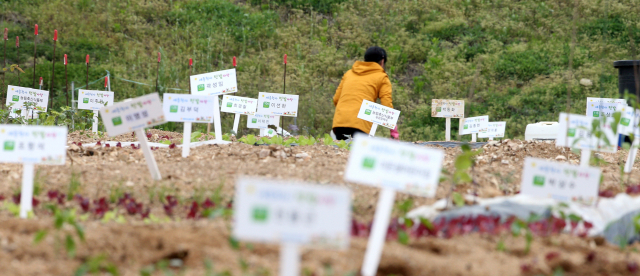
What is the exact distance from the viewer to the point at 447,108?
7.64 m

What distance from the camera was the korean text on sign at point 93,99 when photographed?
22.6ft

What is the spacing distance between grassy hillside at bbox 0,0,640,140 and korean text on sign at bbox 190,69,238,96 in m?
4.14

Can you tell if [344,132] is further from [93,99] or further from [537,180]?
[537,180]

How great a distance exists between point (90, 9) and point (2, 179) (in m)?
10.4

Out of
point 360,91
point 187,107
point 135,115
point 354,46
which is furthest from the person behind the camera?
point 354,46

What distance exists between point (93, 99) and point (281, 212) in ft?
19.7

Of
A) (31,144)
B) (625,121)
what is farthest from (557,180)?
(31,144)

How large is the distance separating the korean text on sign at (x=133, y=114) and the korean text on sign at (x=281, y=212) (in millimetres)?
2016

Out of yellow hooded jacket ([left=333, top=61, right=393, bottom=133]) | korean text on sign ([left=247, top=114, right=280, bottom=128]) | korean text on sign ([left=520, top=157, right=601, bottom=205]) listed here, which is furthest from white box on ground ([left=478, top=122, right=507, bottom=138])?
korean text on sign ([left=520, top=157, right=601, bottom=205])

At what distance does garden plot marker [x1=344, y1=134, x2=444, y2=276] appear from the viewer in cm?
201

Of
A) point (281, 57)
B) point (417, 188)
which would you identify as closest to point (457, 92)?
point (281, 57)

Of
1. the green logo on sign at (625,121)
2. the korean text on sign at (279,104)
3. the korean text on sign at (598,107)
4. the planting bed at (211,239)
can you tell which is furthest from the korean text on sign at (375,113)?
the green logo on sign at (625,121)

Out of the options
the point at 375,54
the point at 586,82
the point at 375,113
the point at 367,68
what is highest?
the point at 586,82

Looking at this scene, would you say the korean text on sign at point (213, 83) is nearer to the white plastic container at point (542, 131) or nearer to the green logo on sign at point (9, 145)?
the green logo on sign at point (9, 145)
